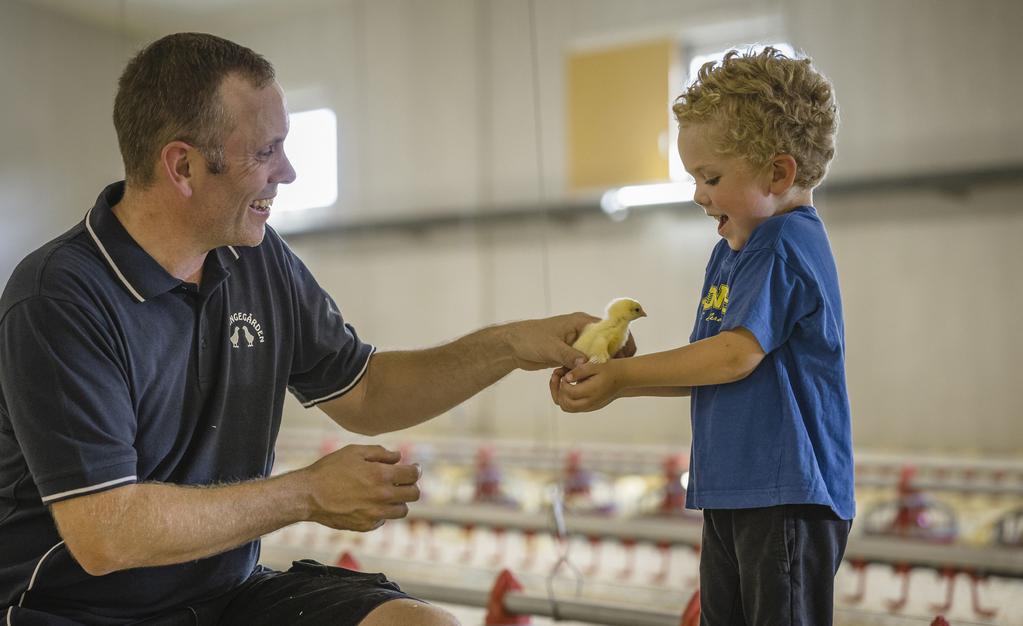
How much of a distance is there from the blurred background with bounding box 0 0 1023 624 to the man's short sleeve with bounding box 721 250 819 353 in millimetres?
1841

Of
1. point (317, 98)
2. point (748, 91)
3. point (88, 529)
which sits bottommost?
point (88, 529)

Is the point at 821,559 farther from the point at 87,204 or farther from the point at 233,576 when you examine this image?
the point at 87,204

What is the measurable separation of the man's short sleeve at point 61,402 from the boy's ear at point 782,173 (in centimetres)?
89

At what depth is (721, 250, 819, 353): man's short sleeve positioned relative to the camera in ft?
3.78

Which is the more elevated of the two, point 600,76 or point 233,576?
point 600,76

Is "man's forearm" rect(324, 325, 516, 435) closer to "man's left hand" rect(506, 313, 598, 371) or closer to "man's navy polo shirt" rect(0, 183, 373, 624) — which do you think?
"man's left hand" rect(506, 313, 598, 371)

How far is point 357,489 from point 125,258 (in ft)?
1.45

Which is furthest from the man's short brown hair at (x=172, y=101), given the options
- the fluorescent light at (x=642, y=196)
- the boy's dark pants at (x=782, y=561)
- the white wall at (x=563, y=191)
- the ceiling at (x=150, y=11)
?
the fluorescent light at (x=642, y=196)

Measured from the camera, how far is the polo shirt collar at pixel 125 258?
1.25 meters

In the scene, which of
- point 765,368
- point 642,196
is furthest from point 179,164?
point 642,196

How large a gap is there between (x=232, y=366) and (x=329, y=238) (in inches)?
167

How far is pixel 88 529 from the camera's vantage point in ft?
3.66

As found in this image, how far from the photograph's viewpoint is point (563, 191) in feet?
17.7

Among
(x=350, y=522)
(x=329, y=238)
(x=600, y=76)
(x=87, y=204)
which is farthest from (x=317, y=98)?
(x=350, y=522)
